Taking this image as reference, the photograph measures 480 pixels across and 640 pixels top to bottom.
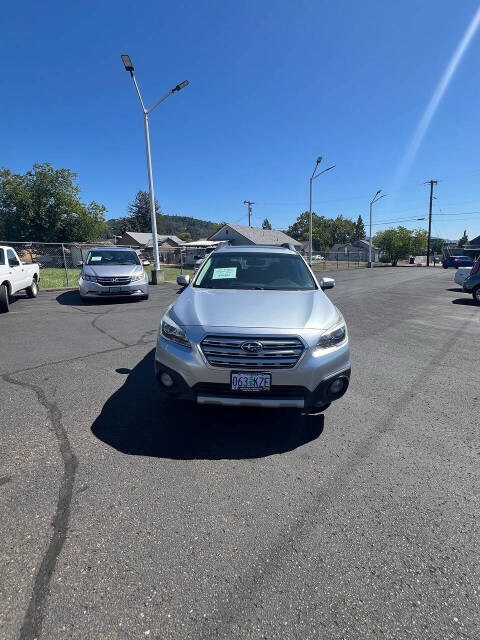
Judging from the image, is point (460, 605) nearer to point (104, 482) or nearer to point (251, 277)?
point (104, 482)

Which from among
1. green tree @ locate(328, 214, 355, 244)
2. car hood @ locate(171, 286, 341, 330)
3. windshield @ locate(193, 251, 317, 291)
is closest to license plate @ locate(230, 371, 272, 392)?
car hood @ locate(171, 286, 341, 330)

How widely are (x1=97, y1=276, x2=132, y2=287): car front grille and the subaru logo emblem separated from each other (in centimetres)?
836

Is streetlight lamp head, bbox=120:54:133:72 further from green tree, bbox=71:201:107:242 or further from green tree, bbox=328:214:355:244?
green tree, bbox=328:214:355:244

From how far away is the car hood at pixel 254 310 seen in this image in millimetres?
3043

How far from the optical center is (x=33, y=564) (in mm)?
1862

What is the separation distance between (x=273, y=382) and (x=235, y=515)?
101 centimetres

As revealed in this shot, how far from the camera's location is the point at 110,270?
1042 cm

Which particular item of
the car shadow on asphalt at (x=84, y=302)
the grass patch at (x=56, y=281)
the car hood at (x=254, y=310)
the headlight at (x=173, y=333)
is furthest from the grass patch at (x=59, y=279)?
the headlight at (x=173, y=333)

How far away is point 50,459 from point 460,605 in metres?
2.85

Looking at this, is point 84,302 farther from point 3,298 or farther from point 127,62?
point 127,62

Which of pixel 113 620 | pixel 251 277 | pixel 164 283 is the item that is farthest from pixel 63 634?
pixel 164 283

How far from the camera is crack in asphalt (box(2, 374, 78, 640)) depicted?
1572 mm

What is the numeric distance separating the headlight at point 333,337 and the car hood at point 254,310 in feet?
0.19

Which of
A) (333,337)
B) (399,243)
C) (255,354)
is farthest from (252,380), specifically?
(399,243)
